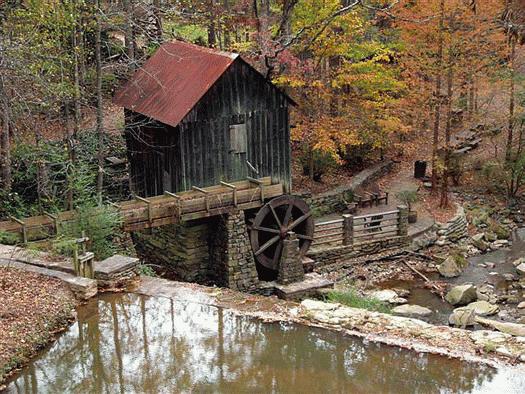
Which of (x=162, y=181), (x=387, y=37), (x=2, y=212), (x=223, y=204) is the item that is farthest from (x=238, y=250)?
(x=387, y=37)

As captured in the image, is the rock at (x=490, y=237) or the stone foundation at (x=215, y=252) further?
the rock at (x=490, y=237)

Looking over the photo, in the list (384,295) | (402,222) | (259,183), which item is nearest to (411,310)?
(384,295)

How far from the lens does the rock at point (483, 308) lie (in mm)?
16422

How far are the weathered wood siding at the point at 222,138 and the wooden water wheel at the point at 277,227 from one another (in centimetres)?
73

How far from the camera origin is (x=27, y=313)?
1033 centimetres

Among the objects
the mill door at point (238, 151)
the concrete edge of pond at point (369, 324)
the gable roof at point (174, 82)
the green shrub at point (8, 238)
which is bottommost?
the concrete edge of pond at point (369, 324)

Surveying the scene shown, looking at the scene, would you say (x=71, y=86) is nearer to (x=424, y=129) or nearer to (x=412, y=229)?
(x=412, y=229)

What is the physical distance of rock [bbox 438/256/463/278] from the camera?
19.4m

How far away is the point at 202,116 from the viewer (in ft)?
55.1

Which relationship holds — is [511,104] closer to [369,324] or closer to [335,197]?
[335,197]

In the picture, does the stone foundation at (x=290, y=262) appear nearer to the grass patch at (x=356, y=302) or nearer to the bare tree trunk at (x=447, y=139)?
the grass patch at (x=356, y=302)

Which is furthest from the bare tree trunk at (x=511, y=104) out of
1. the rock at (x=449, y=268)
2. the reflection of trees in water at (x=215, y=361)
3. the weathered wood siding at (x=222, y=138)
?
the reflection of trees in water at (x=215, y=361)

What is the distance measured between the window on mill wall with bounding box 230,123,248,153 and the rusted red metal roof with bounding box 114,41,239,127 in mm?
1389

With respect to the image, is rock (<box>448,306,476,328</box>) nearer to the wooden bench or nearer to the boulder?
the boulder
